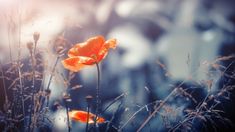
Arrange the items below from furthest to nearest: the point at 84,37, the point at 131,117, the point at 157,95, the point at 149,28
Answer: the point at 149,28 < the point at 84,37 < the point at 157,95 < the point at 131,117

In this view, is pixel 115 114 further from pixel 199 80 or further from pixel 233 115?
pixel 233 115

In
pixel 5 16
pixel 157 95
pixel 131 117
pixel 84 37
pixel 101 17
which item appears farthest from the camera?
pixel 101 17

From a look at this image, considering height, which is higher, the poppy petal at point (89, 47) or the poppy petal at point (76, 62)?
the poppy petal at point (89, 47)

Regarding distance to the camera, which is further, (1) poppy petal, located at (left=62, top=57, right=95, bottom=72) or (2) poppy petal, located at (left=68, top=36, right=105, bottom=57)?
(2) poppy petal, located at (left=68, top=36, right=105, bottom=57)

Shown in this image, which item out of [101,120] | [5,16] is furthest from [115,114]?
[5,16]

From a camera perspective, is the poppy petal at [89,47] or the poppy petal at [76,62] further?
the poppy petal at [89,47]

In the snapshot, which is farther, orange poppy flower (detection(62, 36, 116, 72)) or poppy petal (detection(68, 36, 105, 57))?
poppy petal (detection(68, 36, 105, 57))

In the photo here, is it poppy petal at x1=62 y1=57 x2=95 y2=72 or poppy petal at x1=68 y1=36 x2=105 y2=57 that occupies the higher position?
poppy petal at x1=68 y1=36 x2=105 y2=57

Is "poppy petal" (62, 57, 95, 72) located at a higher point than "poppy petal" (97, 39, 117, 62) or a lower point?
lower
